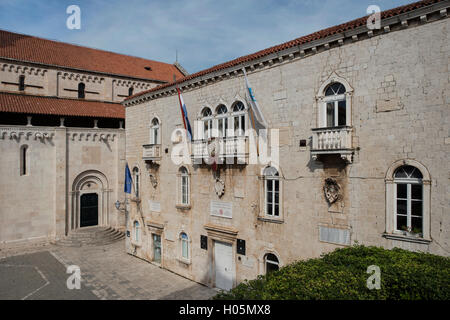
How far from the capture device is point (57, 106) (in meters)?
26.5

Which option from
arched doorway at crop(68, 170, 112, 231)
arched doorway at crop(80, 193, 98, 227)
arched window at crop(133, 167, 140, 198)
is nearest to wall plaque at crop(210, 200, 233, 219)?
arched window at crop(133, 167, 140, 198)

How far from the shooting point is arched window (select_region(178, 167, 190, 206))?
676 inches

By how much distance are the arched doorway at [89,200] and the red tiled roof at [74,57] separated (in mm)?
10900

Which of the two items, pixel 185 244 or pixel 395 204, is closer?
pixel 395 204

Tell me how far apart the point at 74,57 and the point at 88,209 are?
1510 cm

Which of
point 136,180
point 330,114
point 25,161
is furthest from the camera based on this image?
point 25,161

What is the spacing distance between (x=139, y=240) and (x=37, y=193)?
33.7ft

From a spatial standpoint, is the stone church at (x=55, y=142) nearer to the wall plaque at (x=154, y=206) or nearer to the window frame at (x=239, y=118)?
the wall plaque at (x=154, y=206)

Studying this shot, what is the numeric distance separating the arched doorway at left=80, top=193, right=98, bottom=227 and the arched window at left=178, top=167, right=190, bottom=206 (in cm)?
1356


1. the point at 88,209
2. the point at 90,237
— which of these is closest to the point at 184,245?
the point at 90,237

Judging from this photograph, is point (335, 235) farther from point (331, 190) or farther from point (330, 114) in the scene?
point (330, 114)

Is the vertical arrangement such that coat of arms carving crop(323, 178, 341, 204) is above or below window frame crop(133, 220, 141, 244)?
above

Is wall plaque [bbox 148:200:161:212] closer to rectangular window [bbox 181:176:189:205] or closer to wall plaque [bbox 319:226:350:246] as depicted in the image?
rectangular window [bbox 181:176:189:205]

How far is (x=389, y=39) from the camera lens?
991 centimetres
